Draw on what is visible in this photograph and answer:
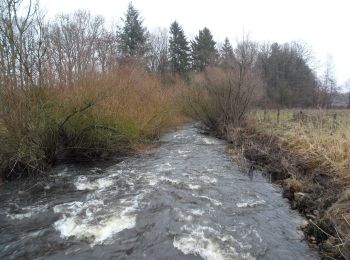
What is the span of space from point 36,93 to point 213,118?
42.4ft

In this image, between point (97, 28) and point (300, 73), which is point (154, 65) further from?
point (300, 73)

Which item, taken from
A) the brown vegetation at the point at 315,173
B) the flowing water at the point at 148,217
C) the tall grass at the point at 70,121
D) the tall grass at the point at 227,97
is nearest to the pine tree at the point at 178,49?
the tall grass at the point at 227,97

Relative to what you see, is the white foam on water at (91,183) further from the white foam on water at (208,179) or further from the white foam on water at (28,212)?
the white foam on water at (208,179)

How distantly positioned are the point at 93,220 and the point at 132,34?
28999mm

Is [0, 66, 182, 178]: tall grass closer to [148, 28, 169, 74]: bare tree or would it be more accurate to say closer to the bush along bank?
the bush along bank

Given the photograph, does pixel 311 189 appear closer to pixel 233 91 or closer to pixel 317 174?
pixel 317 174

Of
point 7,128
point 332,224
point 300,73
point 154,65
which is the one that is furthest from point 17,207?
point 300,73

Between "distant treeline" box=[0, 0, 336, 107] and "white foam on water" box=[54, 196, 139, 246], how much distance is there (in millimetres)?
3997

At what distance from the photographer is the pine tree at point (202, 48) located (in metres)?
39.5

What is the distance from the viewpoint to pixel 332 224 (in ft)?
16.1

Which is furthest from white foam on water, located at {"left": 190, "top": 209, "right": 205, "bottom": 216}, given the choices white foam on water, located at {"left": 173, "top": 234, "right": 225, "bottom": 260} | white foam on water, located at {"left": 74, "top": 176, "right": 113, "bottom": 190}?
white foam on water, located at {"left": 74, "top": 176, "right": 113, "bottom": 190}

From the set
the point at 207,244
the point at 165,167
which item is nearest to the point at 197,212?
the point at 207,244

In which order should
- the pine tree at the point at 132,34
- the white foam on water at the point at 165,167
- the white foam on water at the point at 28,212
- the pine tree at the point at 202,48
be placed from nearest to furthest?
the white foam on water at the point at 28,212 → the white foam on water at the point at 165,167 → the pine tree at the point at 132,34 → the pine tree at the point at 202,48

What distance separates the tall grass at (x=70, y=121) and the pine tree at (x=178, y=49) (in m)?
25.4
